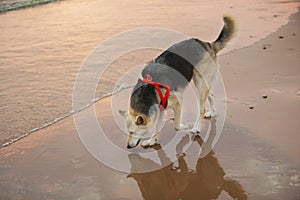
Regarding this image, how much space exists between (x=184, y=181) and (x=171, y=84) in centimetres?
130

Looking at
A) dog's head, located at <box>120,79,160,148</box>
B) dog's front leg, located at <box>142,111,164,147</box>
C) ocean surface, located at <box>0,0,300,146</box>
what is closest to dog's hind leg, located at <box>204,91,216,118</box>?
dog's front leg, located at <box>142,111,164,147</box>

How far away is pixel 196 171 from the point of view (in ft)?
14.2

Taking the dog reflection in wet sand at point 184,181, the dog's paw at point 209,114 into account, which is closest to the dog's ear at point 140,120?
the dog reflection in wet sand at point 184,181

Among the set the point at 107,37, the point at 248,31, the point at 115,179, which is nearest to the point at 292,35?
the point at 248,31

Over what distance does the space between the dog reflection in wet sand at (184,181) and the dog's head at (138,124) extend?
26 centimetres

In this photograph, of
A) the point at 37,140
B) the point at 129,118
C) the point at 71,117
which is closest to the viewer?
the point at 129,118

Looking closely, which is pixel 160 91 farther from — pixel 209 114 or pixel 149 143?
pixel 209 114

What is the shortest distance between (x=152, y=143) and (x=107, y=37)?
20.0ft

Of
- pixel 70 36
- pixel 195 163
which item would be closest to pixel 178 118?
pixel 195 163

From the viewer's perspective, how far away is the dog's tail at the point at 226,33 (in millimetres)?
5414

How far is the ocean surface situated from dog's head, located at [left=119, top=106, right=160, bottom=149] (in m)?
1.80

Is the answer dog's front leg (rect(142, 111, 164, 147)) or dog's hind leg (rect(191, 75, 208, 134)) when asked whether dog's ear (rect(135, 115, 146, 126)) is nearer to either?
dog's front leg (rect(142, 111, 164, 147))

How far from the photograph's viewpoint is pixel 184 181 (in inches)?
164

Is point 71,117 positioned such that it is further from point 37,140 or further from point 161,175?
point 161,175
